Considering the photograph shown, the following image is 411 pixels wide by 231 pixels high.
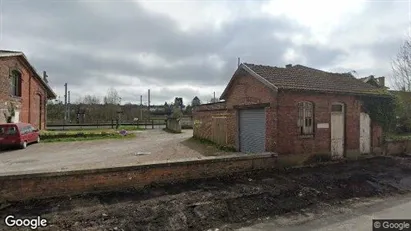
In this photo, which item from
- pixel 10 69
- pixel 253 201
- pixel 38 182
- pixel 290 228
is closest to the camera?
pixel 290 228

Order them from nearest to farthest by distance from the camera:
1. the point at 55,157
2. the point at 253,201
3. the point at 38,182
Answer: the point at 38,182
the point at 253,201
the point at 55,157

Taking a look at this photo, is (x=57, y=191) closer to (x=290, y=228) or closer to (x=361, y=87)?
(x=290, y=228)

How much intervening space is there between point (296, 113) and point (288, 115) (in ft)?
1.70

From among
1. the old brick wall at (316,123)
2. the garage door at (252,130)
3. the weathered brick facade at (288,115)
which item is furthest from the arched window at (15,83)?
the old brick wall at (316,123)

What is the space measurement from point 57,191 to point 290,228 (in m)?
5.85

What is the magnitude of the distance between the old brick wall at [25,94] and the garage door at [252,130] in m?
16.5

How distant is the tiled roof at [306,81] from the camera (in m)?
12.2

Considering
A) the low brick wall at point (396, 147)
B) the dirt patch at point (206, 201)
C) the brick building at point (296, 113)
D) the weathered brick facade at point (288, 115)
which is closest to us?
the dirt patch at point (206, 201)

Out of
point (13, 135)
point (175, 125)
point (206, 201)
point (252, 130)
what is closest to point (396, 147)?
point (252, 130)

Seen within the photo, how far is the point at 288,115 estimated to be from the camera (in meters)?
11.7

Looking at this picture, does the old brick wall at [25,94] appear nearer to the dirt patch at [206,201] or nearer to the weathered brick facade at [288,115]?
the weathered brick facade at [288,115]

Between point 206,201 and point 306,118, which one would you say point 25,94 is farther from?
point 306,118

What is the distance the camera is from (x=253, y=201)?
24.2ft

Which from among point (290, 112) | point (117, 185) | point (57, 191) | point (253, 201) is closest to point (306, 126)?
point (290, 112)
